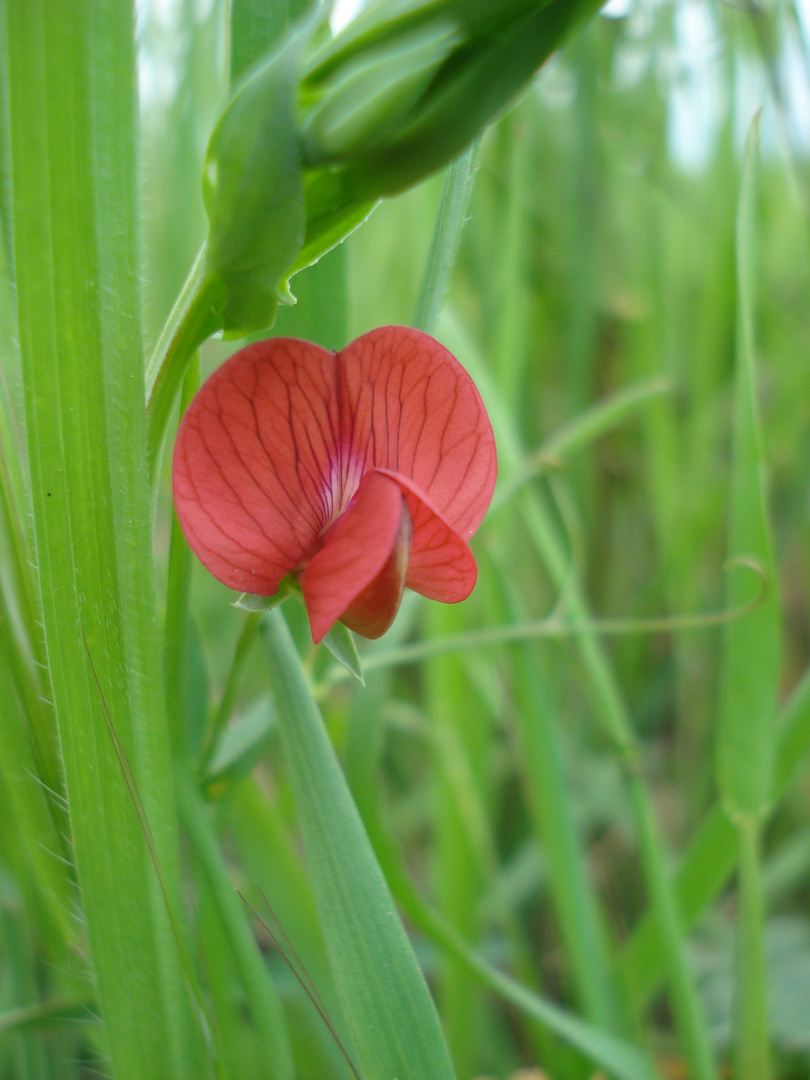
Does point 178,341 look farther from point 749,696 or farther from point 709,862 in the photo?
point 709,862

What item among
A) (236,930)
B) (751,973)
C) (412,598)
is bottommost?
(751,973)

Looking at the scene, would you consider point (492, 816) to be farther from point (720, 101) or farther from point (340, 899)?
point (720, 101)

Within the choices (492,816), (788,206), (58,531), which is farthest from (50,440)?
(788,206)

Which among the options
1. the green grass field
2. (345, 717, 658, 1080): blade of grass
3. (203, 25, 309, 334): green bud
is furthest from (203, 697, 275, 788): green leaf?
(203, 25, 309, 334): green bud

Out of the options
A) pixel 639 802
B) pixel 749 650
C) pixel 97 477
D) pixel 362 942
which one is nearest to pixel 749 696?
pixel 749 650

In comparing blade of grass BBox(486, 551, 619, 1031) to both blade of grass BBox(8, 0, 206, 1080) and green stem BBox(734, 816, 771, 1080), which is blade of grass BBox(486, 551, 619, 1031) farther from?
blade of grass BBox(8, 0, 206, 1080)

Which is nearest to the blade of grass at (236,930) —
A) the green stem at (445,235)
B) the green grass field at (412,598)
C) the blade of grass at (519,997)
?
the green grass field at (412,598)
